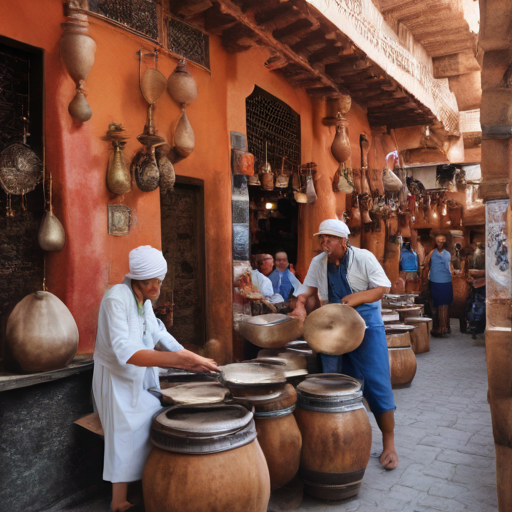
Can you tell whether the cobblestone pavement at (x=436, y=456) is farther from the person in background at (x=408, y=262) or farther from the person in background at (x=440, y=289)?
the person in background at (x=408, y=262)

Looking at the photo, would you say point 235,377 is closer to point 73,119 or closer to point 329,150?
point 73,119

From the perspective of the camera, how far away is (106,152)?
4.17 metres

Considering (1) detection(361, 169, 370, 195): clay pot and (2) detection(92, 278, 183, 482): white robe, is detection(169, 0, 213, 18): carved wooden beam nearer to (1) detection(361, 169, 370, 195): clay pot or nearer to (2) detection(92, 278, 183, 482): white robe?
(2) detection(92, 278, 183, 482): white robe

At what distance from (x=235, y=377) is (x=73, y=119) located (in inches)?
93.5

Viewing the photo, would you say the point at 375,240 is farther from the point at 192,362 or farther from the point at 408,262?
the point at 192,362

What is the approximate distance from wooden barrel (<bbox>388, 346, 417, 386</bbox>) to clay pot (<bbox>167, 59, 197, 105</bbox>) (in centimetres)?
366

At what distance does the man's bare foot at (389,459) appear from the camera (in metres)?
3.70

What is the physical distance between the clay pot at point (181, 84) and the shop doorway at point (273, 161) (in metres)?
1.75

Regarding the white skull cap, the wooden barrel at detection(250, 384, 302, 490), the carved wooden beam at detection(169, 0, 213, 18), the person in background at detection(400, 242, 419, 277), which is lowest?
the wooden barrel at detection(250, 384, 302, 490)

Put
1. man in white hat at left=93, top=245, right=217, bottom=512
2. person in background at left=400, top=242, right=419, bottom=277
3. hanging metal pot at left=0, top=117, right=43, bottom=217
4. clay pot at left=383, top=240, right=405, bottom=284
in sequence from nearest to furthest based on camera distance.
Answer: man in white hat at left=93, top=245, right=217, bottom=512, hanging metal pot at left=0, top=117, right=43, bottom=217, clay pot at left=383, top=240, right=405, bottom=284, person in background at left=400, top=242, right=419, bottom=277

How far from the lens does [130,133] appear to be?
4.45m

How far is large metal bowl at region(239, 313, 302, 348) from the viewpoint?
4.09 m

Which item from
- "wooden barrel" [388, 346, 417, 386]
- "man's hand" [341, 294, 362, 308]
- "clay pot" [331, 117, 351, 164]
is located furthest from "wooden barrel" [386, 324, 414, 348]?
"clay pot" [331, 117, 351, 164]

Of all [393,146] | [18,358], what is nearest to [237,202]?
[18,358]
